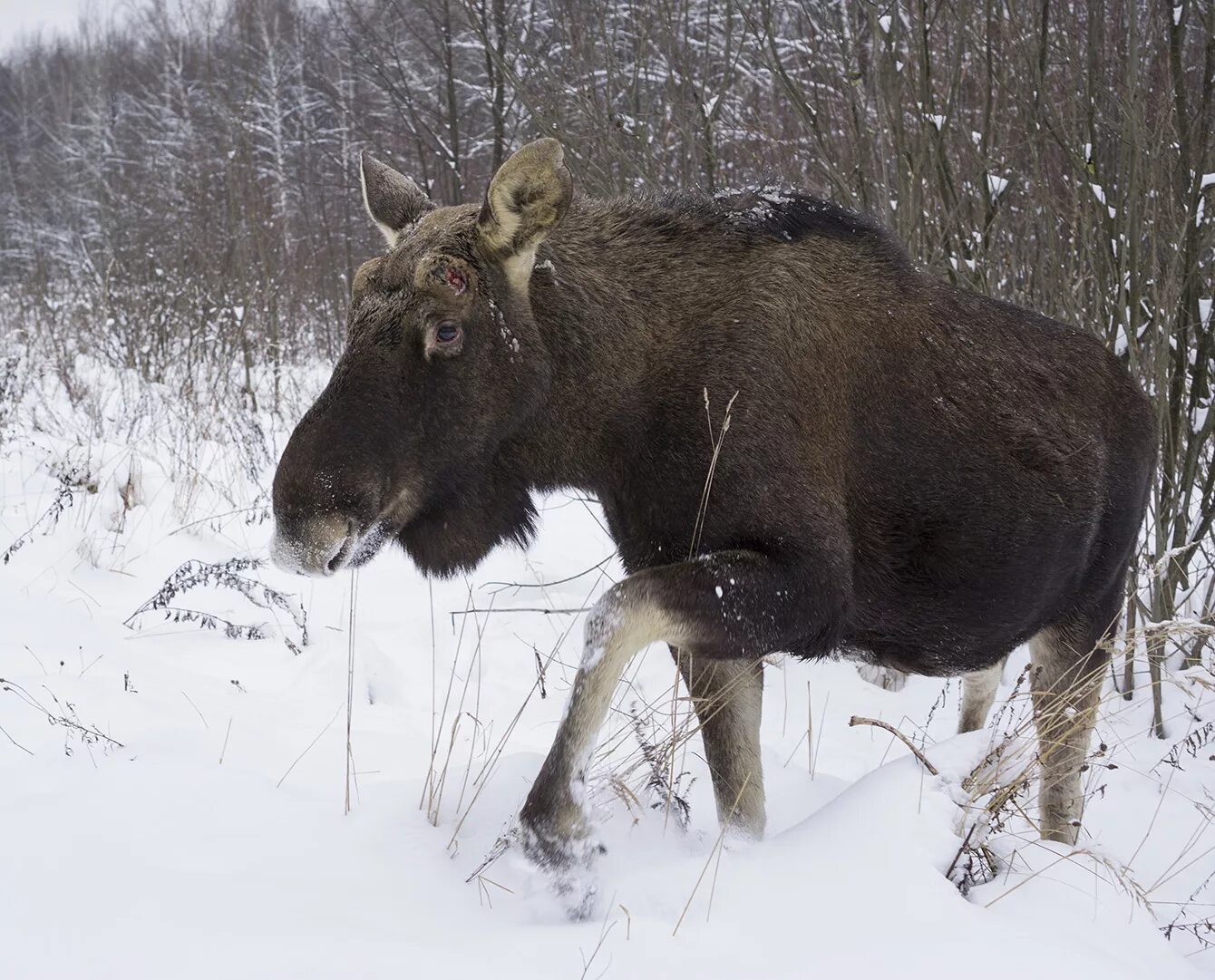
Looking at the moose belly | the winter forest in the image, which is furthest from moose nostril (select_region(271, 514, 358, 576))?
the moose belly

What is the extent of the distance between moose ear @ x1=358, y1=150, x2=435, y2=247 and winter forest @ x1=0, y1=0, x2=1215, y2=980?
1.24 meters

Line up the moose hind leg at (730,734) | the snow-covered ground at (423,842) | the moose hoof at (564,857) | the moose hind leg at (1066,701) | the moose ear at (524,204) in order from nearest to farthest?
the snow-covered ground at (423,842) < the moose hoof at (564,857) < the moose ear at (524,204) < the moose hind leg at (730,734) < the moose hind leg at (1066,701)

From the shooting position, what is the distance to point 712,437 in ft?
9.29

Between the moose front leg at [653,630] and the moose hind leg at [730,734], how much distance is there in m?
0.55

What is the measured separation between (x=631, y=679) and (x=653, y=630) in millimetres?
2976

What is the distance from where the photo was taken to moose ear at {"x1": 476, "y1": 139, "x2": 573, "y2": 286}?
2834 millimetres

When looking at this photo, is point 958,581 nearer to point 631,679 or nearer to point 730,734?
point 730,734

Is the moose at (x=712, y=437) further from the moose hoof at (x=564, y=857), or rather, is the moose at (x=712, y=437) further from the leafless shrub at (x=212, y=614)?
the leafless shrub at (x=212, y=614)

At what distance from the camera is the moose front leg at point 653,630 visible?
98.3 inches

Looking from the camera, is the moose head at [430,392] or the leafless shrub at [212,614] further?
the leafless shrub at [212,614]

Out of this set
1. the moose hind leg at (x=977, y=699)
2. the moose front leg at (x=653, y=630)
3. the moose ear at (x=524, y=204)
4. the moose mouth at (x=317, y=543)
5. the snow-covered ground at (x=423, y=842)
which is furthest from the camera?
A: the moose hind leg at (x=977, y=699)

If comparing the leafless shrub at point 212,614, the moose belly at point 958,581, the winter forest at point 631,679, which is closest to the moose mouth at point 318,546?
the winter forest at point 631,679

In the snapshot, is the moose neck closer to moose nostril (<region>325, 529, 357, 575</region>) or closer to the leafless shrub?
moose nostril (<region>325, 529, 357, 575</region>)

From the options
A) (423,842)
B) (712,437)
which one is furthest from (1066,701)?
(423,842)
